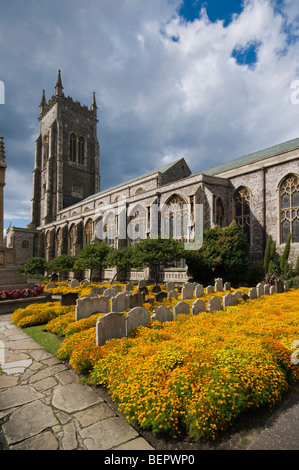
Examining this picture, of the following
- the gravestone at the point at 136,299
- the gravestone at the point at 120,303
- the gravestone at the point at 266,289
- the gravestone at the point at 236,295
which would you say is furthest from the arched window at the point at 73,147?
the gravestone at the point at 236,295

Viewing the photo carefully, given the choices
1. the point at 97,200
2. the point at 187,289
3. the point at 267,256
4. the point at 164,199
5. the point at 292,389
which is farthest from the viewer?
the point at 97,200

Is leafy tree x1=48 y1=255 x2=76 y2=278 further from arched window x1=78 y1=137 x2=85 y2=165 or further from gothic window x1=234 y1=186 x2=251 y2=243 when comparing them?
arched window x1=78 y1=137 x2=85 y2=165

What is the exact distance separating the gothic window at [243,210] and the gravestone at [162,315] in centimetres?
1581

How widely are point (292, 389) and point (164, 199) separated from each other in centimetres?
2012

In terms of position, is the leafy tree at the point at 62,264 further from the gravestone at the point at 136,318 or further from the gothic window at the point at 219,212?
the gravestone at the point at 136,318

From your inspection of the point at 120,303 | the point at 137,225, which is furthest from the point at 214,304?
the point at 137,225

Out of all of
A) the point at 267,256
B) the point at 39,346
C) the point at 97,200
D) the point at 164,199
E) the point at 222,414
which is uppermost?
the point at 97,200

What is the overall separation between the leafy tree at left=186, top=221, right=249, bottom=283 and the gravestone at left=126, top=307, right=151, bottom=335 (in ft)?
35.2

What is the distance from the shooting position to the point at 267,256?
18125 mm

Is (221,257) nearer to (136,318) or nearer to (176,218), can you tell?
(176,218)

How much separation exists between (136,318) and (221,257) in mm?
11442

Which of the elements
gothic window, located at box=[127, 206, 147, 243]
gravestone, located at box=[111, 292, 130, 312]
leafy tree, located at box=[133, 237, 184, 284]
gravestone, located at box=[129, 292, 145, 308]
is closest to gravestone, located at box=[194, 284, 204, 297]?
gravestone, located at box=[129, 292, 145, 308]

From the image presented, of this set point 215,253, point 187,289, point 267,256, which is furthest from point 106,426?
point 267,256
